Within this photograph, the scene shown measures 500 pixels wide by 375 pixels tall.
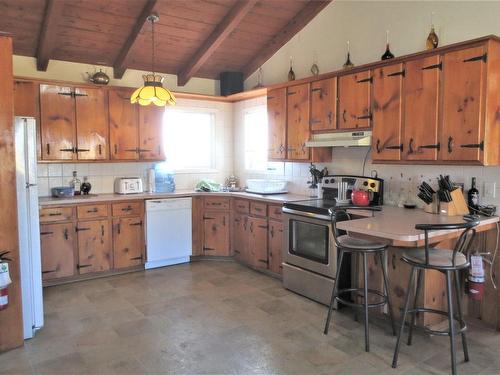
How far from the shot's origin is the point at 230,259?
5219 millimetres

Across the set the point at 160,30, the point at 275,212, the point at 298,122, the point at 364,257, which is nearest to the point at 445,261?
the point at 364,257

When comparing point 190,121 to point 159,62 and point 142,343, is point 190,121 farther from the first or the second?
point 142,343

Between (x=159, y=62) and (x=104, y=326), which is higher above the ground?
(x=159, y=62)

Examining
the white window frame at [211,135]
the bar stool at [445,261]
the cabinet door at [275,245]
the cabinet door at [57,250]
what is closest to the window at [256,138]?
the white window frame at [211,135]

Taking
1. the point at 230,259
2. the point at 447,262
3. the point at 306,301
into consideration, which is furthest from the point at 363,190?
the point at 230,259

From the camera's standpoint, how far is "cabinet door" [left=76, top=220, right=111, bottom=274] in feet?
14.4

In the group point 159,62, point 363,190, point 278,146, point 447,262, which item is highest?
point 159,62

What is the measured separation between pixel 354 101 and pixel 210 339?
97.3 inches

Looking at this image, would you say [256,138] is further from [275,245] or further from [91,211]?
[91,211]

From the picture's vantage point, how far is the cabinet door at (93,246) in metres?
4.40

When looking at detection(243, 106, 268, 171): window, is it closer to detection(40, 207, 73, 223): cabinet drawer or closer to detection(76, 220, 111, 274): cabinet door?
detection(76, 220, 111, 274): cabinet door

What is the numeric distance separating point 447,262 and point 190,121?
4.14 metres

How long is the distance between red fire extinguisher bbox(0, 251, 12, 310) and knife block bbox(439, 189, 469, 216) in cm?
322

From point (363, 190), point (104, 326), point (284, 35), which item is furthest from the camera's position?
point (284, 35)
